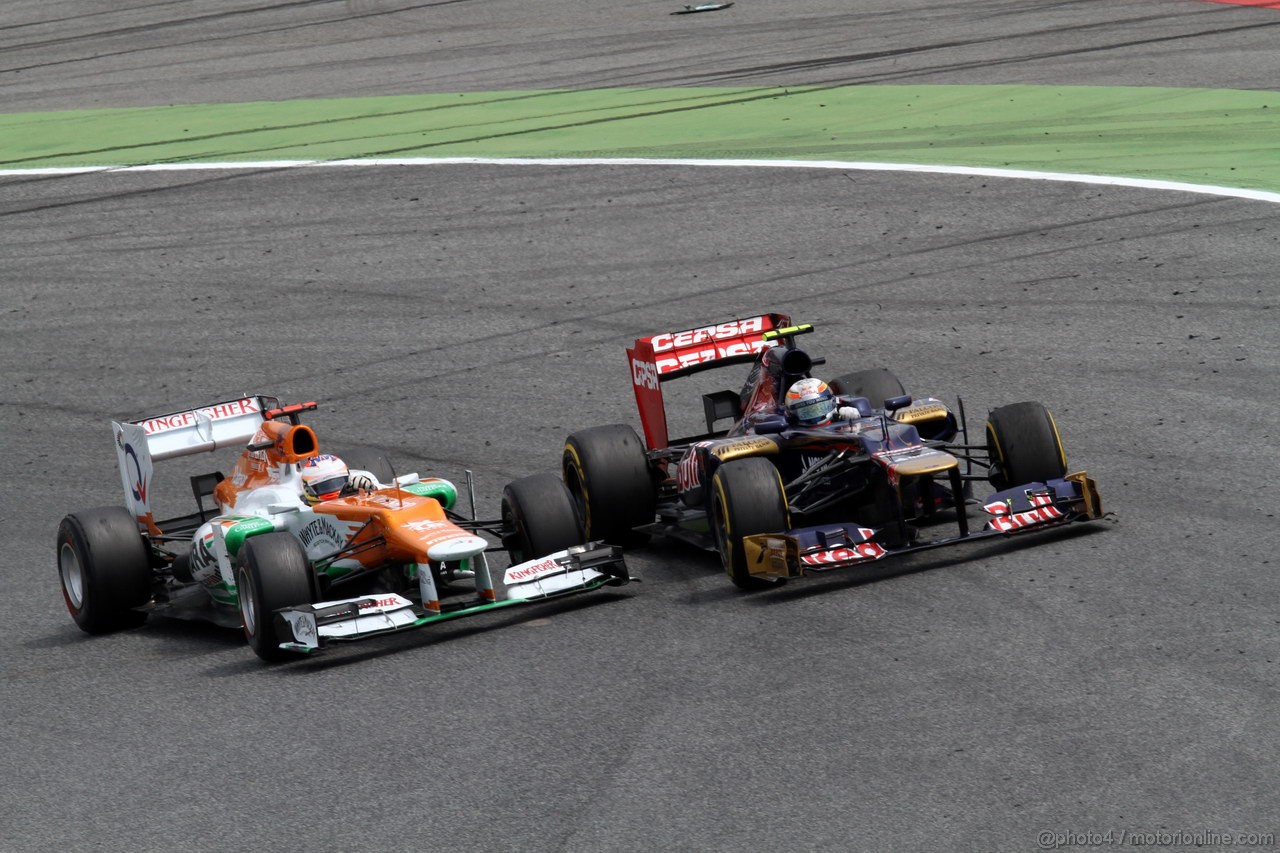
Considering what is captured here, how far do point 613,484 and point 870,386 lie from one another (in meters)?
2.04

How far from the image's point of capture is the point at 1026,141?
21.6 meters

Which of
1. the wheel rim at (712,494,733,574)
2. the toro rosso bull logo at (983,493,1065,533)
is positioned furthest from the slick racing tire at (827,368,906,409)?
the wheel rim at (712,494,733,574)

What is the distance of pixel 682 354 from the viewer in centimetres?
1248

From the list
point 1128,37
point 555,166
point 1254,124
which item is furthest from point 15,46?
point 1254,124

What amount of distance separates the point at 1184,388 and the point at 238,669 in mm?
7530

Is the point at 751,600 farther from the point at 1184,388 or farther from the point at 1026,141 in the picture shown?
the point at 1026,141

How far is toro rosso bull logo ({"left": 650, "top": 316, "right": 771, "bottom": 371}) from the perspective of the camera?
40.9 ft

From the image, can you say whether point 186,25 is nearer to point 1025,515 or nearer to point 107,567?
point 107,567

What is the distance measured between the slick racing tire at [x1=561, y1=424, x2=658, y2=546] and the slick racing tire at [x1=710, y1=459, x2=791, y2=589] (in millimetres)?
1066

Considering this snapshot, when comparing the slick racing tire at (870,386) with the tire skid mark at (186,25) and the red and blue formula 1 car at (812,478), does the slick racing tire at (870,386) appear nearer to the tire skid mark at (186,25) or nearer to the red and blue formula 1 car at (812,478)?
the red and blue formula 1 car at (812,478)

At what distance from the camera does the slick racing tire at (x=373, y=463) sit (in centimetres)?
1193

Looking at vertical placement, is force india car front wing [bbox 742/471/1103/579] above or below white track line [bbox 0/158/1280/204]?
below

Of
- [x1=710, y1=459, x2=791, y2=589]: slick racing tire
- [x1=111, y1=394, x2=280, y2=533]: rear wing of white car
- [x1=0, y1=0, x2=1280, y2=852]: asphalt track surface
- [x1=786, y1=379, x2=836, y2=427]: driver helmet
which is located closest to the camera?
[x1=0, y1=0, x2=1280, y2=852]: asphalt track surface

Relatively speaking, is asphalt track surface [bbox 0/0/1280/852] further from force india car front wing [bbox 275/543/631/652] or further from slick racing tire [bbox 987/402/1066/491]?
slick racing tire [bbox 987/402/1066/491]
